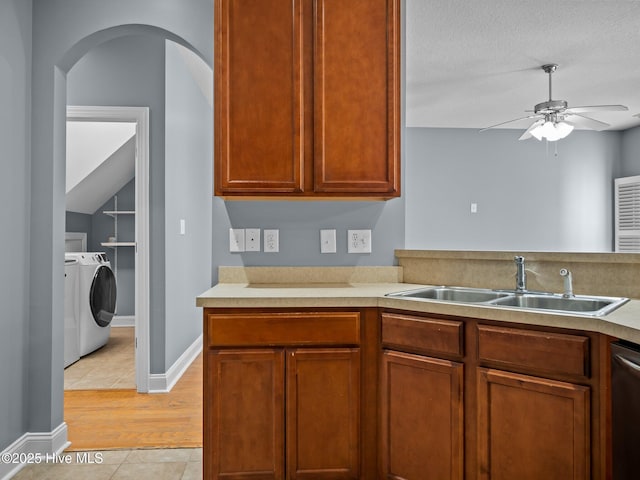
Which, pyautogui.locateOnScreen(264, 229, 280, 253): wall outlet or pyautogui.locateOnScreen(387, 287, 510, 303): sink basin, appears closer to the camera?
pyautogui.locateOnScreen(387, 287, 510, 303): sink basin

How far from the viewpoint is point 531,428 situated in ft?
4.85

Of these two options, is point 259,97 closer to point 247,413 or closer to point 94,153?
point 247,413

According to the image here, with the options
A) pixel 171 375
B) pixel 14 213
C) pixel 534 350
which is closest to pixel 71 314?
pixel 171 375

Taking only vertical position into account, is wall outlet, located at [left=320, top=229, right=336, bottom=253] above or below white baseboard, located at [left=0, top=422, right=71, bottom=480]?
above

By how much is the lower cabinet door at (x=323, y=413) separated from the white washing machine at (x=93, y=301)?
9.59ft

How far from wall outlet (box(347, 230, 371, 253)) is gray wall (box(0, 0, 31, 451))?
5.52 feet

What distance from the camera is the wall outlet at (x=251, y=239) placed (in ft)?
7.80

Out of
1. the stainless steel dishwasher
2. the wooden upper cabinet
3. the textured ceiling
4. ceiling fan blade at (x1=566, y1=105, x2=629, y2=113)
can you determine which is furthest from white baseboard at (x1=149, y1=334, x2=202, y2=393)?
ceiling fan blade at (x1=566, y1=105, x2=629, y2=113)

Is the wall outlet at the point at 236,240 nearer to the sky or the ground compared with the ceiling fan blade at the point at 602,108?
nearer to the ground

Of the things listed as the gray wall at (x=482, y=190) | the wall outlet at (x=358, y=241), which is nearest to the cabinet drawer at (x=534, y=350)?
the wall outlet at (x=358, y=241)

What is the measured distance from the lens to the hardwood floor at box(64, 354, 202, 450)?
241 centimetres

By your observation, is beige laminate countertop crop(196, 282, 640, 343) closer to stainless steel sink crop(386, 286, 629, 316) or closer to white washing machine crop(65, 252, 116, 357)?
stainless steel sink crop(386, 286, 629, 316)

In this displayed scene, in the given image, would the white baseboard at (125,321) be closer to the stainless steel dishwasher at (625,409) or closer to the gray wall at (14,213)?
the gray wall at (14,213)

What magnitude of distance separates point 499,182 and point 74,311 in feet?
17.3
